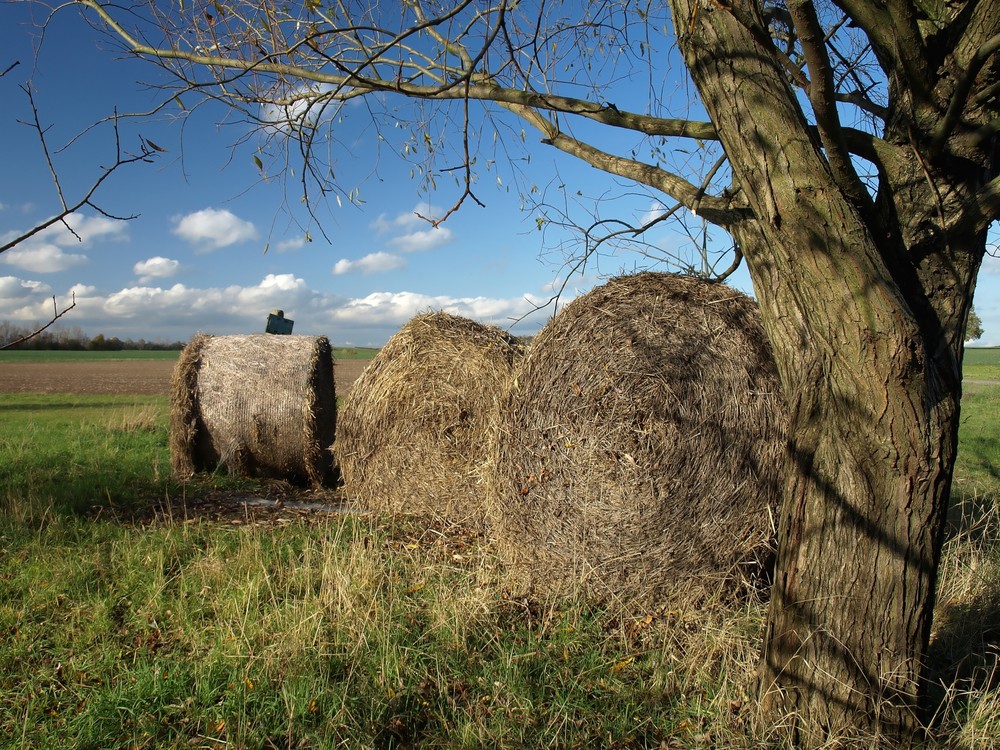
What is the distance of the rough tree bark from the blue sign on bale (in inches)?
342

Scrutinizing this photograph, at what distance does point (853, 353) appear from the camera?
3.06 m

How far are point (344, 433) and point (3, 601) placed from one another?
3.47 metres

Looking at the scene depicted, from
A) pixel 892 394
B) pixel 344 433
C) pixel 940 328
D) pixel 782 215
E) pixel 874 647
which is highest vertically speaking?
pixel 782 215

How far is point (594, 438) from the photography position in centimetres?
495

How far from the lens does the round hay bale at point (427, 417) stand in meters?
6.99

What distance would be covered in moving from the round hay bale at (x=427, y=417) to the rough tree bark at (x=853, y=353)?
3.72 metres

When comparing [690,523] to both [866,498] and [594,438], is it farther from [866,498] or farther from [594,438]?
[866,498]

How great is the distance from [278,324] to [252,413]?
2.60 metres

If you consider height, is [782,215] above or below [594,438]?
above

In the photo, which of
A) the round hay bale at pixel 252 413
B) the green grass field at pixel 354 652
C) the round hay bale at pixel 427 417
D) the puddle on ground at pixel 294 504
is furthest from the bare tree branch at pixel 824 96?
the round hay bale at pixel 252 413

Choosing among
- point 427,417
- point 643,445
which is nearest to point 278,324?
point 427,417

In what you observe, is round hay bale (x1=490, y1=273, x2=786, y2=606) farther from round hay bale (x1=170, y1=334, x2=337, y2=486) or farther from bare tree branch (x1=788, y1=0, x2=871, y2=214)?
round hay bale (x1=170, y1=334, x2=337, y2=486)

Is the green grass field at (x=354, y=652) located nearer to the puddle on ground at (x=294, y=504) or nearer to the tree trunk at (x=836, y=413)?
the tree trunk at (x=836, y=413)

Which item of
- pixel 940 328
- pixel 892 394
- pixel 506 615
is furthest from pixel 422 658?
pixel 940 328
